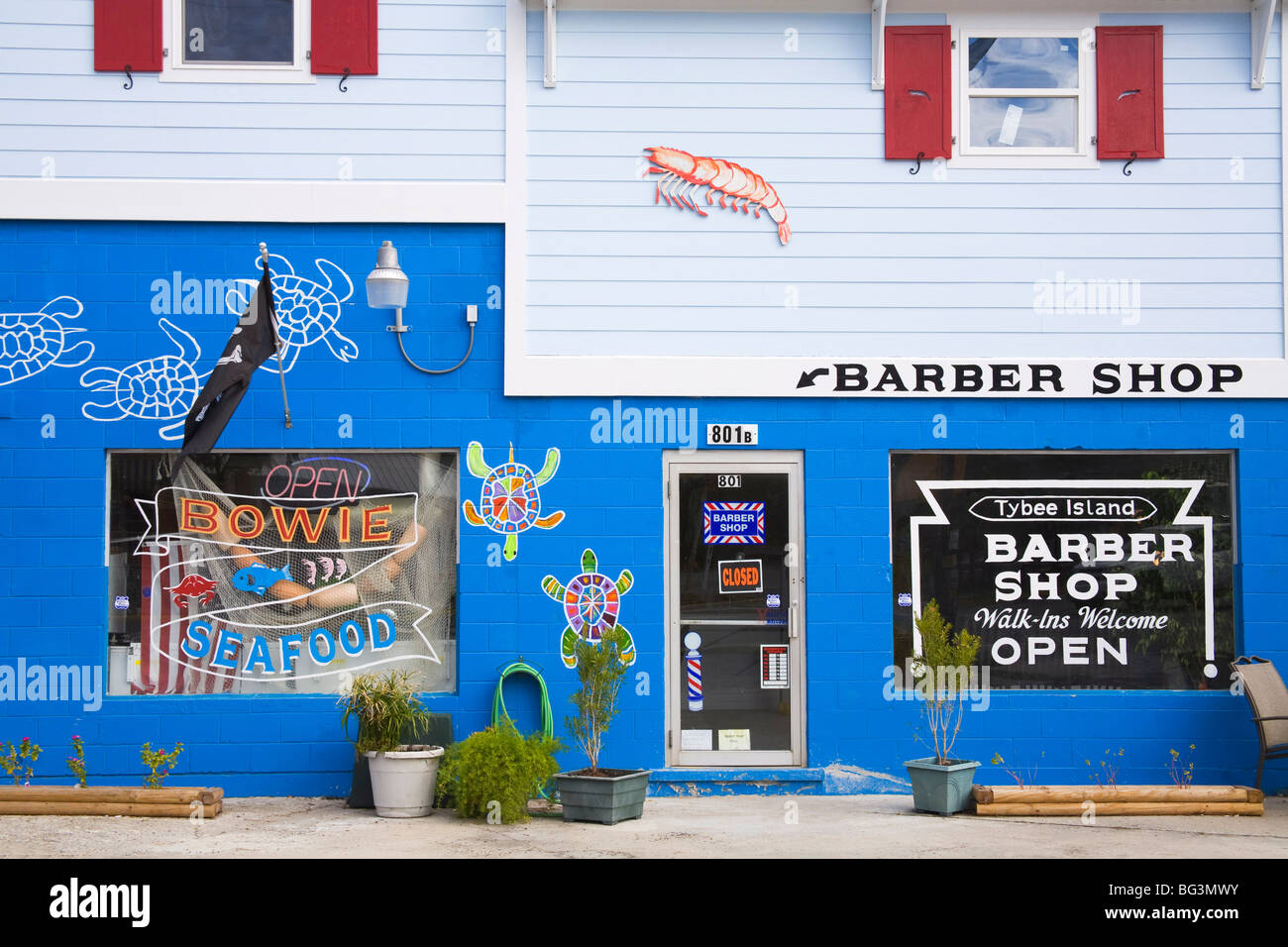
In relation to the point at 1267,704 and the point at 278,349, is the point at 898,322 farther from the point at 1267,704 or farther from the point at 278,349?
the point at 278,349

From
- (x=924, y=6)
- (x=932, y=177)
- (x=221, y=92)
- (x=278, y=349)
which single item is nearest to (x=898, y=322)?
(x=932, y=177)

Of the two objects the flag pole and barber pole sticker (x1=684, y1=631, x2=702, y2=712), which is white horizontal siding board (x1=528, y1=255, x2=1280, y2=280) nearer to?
the flag pole

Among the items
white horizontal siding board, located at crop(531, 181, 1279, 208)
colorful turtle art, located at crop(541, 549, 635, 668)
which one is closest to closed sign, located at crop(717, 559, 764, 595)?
colorful turtle art, located at crop(541, 549, 635, 668)

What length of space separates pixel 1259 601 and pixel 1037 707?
1.85 m

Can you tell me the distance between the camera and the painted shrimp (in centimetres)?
1027

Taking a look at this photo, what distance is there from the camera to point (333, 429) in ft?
33.1

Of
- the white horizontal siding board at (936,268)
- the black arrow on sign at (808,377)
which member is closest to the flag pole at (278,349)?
the white horizontal siding board at (936,268)

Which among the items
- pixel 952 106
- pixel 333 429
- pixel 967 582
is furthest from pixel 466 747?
pixel 952 106

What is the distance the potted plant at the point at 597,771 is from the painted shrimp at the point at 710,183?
3305 mm

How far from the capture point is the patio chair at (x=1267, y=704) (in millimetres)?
9703

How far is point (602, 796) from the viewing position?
8.95m

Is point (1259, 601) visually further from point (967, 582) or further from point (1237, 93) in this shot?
point (1237, 93)

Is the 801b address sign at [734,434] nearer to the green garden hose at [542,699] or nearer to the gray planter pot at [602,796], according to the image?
the green garden hose at [542,699]

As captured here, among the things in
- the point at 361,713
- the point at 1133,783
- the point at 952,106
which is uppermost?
the point at 952,106
